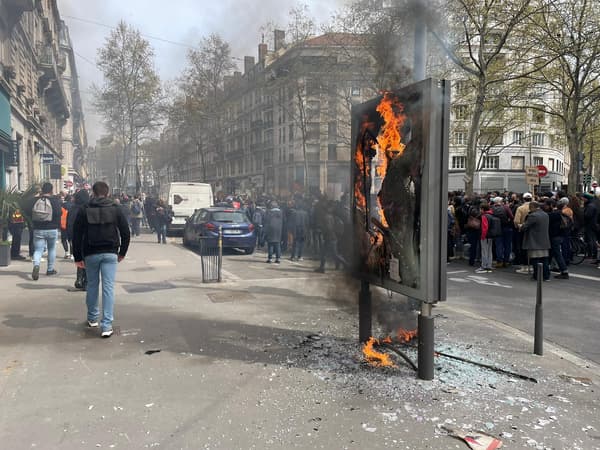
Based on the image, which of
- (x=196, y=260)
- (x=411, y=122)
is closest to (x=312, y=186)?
(x=196, y=260)

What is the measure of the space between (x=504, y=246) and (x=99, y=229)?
9.14 meters

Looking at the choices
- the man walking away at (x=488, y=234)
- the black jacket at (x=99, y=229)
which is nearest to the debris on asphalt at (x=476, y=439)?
the black jacket at (x=99, y=229)

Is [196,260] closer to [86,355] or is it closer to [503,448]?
[86,355]

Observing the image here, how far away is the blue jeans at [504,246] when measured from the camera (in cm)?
1112

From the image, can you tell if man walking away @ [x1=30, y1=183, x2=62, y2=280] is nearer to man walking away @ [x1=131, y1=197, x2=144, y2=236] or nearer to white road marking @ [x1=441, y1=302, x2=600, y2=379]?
white road marking @ [x1=441, y1=302, x2=600, y2=379]

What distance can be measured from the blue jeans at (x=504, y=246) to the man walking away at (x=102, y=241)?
28.5 ft

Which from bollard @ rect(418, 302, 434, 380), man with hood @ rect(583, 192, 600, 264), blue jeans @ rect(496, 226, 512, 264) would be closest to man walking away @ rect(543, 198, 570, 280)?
blue jeans @ rect(496, 226, 512, 264)

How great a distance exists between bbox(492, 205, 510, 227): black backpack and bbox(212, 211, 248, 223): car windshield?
6.74m

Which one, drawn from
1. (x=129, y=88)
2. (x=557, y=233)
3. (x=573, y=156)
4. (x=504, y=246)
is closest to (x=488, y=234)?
(x=504, y=246)

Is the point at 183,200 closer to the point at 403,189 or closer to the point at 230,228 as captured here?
the point at 230,228

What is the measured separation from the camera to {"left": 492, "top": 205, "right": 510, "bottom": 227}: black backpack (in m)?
10.8

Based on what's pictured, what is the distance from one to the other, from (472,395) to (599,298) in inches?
203

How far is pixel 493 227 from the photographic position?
1046 cm

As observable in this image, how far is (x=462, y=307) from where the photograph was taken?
7.14m
